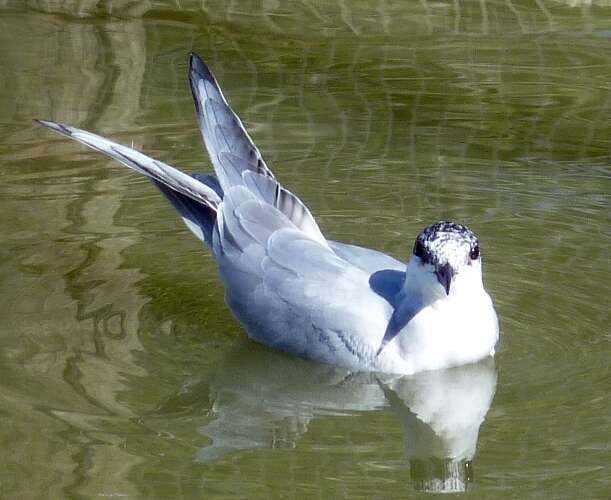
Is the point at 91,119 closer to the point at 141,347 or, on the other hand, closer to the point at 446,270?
the point at 141,347

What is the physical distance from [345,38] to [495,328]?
4.22 m

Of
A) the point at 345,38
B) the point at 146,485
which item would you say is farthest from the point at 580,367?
the point at 345,38

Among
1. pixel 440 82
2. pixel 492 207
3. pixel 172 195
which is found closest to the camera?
pixel 172 195

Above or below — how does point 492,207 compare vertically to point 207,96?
below

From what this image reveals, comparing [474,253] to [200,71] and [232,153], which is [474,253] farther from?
[200,71]

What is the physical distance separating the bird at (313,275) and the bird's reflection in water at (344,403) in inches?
2.1

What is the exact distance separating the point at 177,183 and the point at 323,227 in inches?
41.1

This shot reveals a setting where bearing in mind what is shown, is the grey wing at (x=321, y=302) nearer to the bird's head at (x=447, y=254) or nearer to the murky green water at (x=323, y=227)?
the murky green water at (x=323, y=227)

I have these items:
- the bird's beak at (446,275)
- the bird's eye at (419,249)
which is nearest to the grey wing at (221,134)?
the bird's eye at (419,249)

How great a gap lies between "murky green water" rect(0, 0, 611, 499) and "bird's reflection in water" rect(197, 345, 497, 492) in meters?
0.01

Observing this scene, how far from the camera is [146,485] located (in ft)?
15.0

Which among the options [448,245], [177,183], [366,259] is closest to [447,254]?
[448,245]

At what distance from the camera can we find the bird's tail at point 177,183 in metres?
5.83

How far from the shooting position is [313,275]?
5.55m
